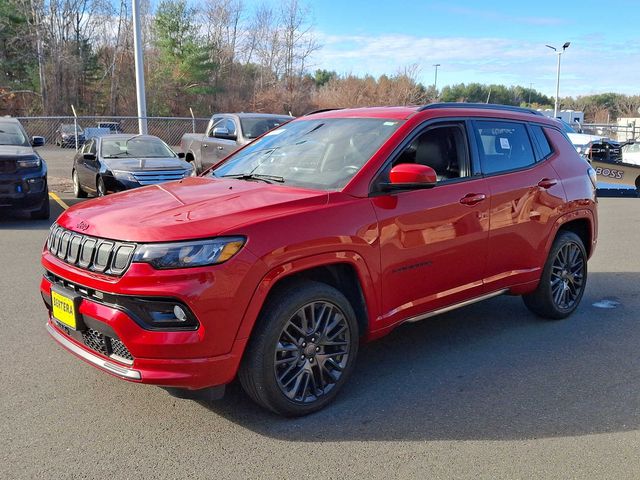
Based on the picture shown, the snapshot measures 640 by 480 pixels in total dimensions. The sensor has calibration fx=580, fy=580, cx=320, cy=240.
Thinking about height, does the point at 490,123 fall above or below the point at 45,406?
above

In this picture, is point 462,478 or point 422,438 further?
point 422,438

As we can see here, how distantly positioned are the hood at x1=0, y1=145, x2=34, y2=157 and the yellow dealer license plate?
23.3ft

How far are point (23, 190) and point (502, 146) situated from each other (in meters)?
8.02

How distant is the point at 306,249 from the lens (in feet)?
11.0

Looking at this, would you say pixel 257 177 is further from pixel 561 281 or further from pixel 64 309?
pixel 561 281

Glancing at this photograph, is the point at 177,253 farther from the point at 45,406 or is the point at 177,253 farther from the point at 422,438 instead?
the point at 422,438

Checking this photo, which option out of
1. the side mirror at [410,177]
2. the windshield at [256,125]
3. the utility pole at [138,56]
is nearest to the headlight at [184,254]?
the side mirror at [410,177]

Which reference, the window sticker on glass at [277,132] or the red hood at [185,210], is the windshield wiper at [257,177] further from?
the window sticker on glass at [277,132]

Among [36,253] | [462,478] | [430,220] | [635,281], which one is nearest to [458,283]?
[430,220]

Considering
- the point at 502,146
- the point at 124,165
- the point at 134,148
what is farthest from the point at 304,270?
the point at 134,148

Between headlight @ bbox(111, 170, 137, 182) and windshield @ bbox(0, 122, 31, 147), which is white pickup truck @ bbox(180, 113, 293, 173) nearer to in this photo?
headlight @ bbox(111, 170, 137, 182)

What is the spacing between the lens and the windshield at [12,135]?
10.5 metres

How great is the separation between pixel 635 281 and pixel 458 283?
12.3ft

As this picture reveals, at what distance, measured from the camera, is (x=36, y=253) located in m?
7.84
